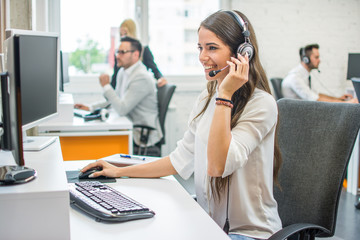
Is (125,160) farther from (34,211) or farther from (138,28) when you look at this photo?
(138,28)

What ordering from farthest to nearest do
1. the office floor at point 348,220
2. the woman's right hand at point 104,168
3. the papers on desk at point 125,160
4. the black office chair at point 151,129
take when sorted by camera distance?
the black office chair at point 151,129 < the office floor at point 348,220 < the papers on desk at point 125,160 < the woman's right hand at point 104,168

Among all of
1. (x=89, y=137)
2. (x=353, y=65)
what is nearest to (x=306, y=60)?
(x=353, y=65)

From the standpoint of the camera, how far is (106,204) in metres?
1.12

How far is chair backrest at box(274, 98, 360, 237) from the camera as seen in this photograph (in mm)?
1290

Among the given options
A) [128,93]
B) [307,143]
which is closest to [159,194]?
[307,143]

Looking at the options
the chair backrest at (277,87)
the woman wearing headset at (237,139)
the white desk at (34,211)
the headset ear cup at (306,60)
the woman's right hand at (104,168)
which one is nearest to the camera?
the white desk at (34,211)

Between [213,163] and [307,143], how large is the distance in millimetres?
351

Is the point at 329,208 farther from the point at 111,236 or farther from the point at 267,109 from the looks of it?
the point at 111,236

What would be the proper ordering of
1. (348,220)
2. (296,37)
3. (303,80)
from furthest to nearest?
(296,37) < (303,80) < (348,220)

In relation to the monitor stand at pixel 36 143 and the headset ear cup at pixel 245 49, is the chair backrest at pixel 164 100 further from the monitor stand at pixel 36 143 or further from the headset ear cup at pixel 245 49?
the headset ear cup at pixel 245 49

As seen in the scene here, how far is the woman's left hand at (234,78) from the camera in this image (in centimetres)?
127

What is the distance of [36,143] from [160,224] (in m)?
0.62

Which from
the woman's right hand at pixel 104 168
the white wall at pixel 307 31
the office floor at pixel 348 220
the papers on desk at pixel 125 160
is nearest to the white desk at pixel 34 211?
the woman's right hand at pixel 104 168

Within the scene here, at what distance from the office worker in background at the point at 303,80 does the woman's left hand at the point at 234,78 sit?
346 centimetres
